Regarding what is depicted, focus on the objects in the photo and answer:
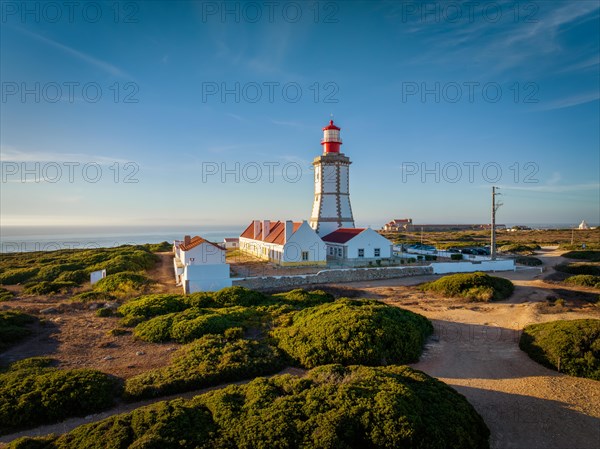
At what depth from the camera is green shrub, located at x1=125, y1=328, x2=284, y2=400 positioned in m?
7.36

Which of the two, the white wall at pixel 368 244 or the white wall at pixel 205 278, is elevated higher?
the white wall at pixel 368 244

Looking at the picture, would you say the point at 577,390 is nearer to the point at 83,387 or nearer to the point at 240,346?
the point at 240,346

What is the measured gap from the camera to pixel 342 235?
25.5 m

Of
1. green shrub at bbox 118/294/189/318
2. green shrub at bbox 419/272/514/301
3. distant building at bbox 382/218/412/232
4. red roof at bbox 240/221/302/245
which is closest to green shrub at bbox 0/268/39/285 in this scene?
green shrub at bbox 118/294/189/318

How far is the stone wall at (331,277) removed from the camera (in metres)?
18.1

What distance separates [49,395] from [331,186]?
22.3 metres

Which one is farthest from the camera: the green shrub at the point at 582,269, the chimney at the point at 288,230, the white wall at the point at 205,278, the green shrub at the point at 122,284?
the chimney at the point at 288,230

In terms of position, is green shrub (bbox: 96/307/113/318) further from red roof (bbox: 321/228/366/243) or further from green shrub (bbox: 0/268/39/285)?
red roof (bbox: 321/228/366/243)

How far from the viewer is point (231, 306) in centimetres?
1412

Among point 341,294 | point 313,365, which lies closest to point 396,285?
point 341,294

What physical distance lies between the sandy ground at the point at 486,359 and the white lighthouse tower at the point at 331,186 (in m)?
11.1

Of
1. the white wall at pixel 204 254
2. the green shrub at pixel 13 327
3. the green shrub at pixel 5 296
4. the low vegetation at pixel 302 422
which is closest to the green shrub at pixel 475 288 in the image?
the low vegetation at pixel 302 422

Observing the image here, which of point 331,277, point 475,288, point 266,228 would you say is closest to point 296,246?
point 331,277

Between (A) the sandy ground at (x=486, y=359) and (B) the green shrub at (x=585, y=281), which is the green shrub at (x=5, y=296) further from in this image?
(B) the green shrub at (x=585, y=281)
